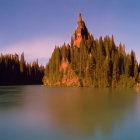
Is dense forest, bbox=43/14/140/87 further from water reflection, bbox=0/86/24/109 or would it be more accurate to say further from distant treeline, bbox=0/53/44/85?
water reflection, bbox=0/86/24/109

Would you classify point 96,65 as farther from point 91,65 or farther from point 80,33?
point 80,33

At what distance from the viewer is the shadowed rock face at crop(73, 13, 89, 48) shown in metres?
126

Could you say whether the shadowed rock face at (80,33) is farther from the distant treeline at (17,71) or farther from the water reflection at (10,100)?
the water reflection at (10,100)

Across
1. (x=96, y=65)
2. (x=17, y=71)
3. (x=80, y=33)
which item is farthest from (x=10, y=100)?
(x=17, y=71)

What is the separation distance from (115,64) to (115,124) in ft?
234

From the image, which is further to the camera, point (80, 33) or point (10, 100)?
point (80, 33)

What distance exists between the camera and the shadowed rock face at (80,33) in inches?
4959

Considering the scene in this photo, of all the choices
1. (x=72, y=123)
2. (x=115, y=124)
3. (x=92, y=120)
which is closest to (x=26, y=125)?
(x=72, y=123)

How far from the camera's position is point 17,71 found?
145 metres

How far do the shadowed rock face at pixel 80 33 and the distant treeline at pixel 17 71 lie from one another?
53.6 m

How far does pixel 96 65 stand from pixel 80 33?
43.9 meters

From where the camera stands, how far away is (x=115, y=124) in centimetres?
1407

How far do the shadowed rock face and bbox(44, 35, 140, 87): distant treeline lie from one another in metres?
5.23

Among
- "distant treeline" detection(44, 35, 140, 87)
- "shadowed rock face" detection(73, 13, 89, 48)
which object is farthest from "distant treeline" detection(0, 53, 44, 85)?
"shadowed rock face" detection(73, 13, 89, 48)
